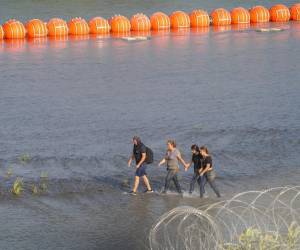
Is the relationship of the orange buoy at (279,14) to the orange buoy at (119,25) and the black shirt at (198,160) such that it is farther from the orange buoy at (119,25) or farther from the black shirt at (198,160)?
the black shirt at (198,160)

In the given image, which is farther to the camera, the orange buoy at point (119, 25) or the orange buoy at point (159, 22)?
the orange buoy at point (159, 22)

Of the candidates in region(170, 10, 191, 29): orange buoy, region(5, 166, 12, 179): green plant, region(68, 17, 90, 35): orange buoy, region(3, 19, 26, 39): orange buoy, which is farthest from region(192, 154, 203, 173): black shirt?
region(170, 10, 191, 29): orange buoy

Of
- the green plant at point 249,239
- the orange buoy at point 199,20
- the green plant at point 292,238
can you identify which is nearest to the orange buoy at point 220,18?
the orange buoy at point 199,20

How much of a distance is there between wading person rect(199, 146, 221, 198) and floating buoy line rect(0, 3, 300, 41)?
30.1m

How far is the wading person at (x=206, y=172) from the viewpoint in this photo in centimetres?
1814

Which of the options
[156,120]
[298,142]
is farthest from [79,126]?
[298,142]

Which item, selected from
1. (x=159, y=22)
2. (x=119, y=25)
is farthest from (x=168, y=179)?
(x=159, y=22)

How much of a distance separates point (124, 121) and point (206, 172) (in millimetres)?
9136

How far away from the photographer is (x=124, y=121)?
27078 millimetres

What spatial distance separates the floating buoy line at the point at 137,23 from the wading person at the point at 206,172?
3008cm

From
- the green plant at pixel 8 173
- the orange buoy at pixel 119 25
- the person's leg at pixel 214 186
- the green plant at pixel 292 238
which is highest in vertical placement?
the orange buoy at pixel 119 25

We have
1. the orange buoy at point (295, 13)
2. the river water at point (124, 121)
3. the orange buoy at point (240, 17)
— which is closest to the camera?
the river water at point (124, 121)

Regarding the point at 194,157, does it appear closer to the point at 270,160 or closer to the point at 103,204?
the point at 103,204

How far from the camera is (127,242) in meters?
15.8
